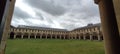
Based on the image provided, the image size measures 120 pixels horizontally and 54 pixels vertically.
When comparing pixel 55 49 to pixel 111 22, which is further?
pixel 55 49

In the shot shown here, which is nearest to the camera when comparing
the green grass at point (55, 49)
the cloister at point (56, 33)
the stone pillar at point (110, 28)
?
the stone pillar at point (110, 28)

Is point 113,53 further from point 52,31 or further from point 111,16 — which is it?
point 52,31

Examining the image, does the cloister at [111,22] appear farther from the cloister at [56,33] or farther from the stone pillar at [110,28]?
the cloister at [56,33]

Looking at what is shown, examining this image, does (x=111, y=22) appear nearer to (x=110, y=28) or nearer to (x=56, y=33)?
(x=110, y=28)

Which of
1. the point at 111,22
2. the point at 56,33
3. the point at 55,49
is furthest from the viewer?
the point at 56,33

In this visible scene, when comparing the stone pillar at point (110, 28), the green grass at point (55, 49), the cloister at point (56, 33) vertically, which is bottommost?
the green grass at point (55, 49)

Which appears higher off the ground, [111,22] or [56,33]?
[56,33]

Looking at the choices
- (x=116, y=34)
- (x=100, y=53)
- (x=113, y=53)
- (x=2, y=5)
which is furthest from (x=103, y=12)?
(x=100, y=53)

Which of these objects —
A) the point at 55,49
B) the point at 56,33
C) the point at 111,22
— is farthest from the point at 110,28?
the point at 56,33

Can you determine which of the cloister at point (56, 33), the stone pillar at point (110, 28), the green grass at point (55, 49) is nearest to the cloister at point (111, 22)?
the stone pillar at point (110, 28)

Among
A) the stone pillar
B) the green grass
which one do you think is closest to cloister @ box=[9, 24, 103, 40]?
the green grass

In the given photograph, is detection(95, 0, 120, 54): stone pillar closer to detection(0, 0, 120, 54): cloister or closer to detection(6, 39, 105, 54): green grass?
detection(0, 0, 120, 54): cloister

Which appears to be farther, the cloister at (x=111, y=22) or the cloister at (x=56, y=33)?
the cloister at (x=56, y=33)

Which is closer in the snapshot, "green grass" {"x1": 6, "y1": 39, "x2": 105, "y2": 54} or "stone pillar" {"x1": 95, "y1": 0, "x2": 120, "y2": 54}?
"stone pillar" {"x1": 95, "y1": 0, "x2": 120, "y2": 54}
